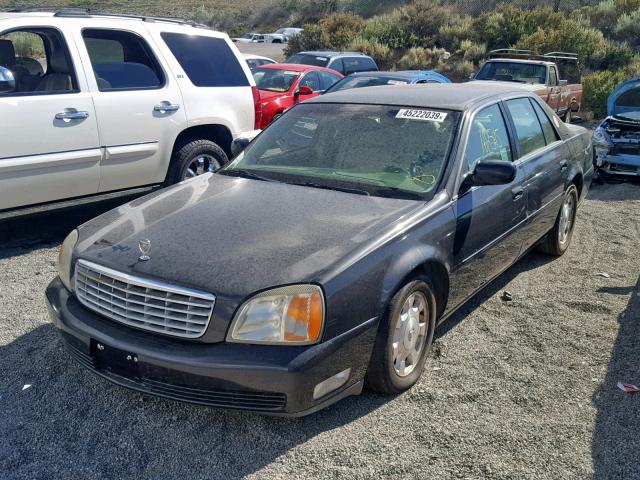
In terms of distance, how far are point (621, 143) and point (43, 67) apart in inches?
283

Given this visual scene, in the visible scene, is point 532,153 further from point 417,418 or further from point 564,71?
point 564,71

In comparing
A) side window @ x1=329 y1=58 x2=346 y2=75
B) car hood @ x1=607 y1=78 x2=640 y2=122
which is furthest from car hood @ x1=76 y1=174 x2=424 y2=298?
side window @ x1=329 y1=58 x2=346 y2=75

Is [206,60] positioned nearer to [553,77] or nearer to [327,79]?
[327,79]

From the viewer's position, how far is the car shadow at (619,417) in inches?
124

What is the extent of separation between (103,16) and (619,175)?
22.3 feet

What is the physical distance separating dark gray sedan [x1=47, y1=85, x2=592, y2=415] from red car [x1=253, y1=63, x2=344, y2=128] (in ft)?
19.3

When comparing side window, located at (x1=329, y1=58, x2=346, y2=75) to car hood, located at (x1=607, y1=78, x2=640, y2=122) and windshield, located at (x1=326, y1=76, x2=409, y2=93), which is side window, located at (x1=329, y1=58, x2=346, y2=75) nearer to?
windshield, located at (x1=326, y1=76, x2=409, y2=93)

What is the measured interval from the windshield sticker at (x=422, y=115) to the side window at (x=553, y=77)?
1108 cm

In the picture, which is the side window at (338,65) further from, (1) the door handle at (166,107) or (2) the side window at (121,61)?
(1) the door handle at (166,107)

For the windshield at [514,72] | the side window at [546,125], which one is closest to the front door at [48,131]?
the side window at [546,125]

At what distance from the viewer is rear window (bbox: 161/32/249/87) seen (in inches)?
272

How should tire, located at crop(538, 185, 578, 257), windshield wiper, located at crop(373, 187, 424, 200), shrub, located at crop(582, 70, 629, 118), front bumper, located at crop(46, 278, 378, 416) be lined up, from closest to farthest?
1. front bumper, located at crop(46, 278, 378, 416)
2. windshield wiper, located at crop(373, 187, 424, 200)
3. tire, located at crop(538, 185, 578, 257)
4. shrub, located at crop(582, 70, 629, 118)

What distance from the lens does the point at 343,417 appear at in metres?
3.46

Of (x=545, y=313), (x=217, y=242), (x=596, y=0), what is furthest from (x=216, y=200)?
(x=596, y=0)
